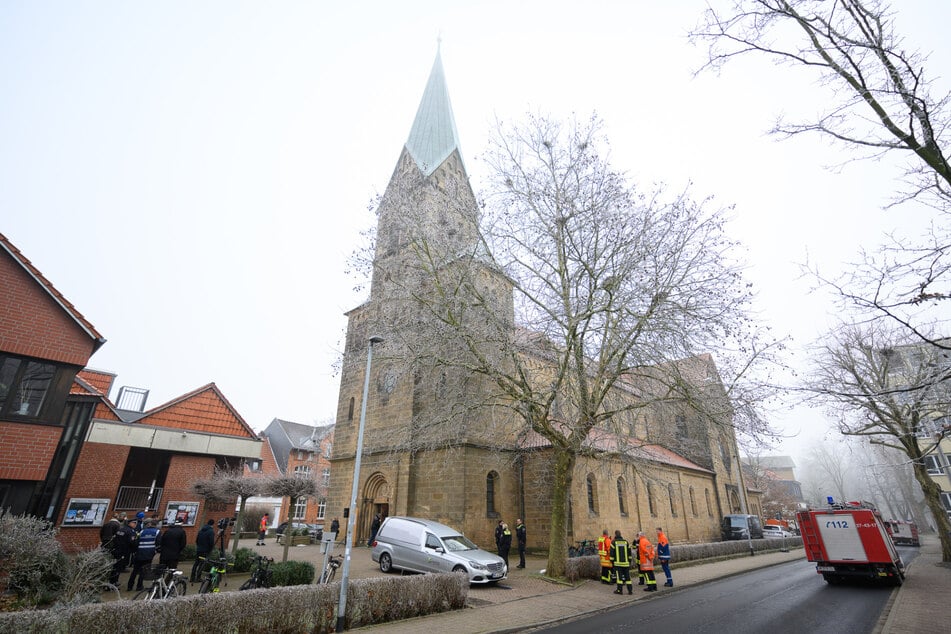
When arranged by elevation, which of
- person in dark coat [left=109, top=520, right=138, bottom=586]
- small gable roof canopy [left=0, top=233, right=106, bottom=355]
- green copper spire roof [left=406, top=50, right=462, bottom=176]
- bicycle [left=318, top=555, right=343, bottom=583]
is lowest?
bicycle [left=318, top=555, right=343, bottom=583]

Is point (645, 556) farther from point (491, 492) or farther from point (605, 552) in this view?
point (491, 492)

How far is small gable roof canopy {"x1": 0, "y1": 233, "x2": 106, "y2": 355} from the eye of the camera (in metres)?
12.8

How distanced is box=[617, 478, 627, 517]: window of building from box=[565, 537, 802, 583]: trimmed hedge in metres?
2.92

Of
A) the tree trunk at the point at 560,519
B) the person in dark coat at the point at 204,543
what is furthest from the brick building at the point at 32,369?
the tree trunk at the point at 560,519

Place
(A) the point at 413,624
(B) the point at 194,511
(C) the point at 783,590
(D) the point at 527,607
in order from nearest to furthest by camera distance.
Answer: (A) the point at 413,624 < (D) the point at 527,607 < (C) the point at 783,590 < (B) the point at 194,511

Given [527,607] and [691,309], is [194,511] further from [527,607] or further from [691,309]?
[691,309]

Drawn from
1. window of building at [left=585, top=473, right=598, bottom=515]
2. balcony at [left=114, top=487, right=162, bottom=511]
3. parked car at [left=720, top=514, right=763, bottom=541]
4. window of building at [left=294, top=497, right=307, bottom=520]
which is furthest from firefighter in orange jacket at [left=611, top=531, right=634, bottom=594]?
window of building at [left=294, top=497, right=307, bottom=520]

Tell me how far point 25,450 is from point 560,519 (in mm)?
15077

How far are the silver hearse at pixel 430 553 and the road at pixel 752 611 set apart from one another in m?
3.79

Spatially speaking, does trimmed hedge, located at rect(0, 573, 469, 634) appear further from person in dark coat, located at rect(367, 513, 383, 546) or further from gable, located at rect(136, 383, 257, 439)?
gable, located at rect(136, 383, 257, 439)

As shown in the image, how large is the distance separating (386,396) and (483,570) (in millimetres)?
12017

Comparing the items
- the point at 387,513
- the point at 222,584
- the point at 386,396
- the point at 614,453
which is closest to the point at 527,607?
the point at 614,453

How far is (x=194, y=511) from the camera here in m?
19.4

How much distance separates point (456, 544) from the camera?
551 inches
